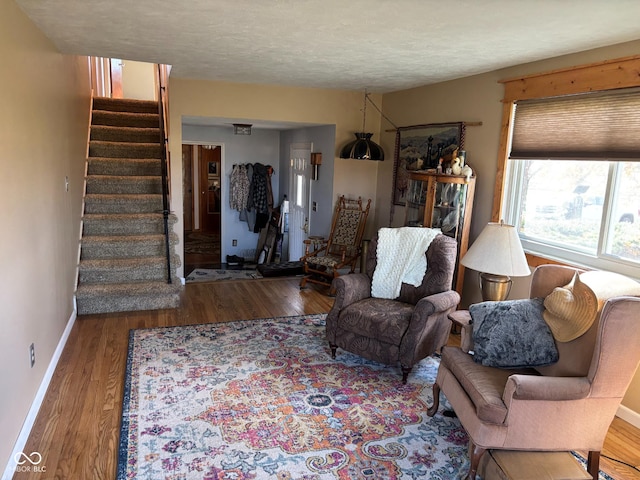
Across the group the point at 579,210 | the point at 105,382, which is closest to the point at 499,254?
the point at 579,210

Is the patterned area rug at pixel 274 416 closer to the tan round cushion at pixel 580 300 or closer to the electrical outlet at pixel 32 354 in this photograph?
the electrical outlet at pixel 32 354

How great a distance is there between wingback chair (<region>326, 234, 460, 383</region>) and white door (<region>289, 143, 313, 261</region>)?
128 inches

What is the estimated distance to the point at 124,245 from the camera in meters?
4.68

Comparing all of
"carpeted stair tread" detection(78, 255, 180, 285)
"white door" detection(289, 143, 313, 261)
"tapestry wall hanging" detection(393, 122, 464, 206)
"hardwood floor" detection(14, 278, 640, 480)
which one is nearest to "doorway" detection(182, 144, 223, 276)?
"white door" detection(289, 143, 313, 261)

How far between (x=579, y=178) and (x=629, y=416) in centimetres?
158

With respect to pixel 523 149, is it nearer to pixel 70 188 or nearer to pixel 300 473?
pixel 300 473

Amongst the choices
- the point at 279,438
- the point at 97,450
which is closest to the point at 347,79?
the point at 279,438

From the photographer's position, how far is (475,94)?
159 inches

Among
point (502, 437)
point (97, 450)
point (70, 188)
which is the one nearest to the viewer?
point (502, 437)

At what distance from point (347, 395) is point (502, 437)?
1.08 metres

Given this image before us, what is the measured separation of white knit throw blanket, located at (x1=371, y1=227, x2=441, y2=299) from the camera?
3.51 m

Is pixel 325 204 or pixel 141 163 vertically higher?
pixel 141 163

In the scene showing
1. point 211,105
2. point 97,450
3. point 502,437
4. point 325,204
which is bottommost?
point 97,450

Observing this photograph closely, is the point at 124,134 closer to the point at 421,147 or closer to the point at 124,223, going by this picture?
the point at 124,223
